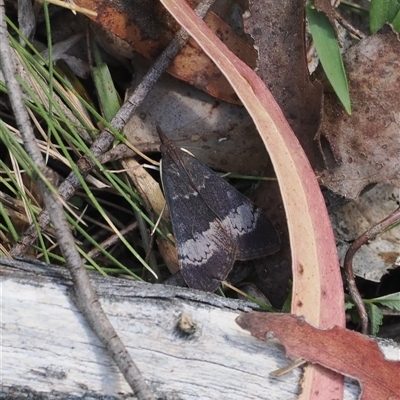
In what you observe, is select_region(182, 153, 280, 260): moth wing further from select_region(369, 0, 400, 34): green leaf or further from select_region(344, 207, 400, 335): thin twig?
select_region(369, 0, 400, 34): green leaf

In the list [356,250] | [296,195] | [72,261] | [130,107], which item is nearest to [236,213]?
[296,195]

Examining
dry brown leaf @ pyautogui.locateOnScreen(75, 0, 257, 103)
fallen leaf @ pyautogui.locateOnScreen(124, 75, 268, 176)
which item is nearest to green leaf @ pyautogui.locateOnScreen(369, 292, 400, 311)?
fallen leaf @ pyautogui.locateOnScreen(124, 75, 268, 176)

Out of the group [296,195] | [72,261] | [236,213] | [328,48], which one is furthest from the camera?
[236,213]

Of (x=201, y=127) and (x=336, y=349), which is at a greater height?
(x=201, y=127)

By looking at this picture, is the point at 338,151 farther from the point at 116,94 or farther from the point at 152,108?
the point at 116,94

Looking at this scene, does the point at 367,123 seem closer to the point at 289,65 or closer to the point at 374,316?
the point at 289,65

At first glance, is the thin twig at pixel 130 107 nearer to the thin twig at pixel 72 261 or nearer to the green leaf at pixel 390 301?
the thin twig at pixel 72 261
